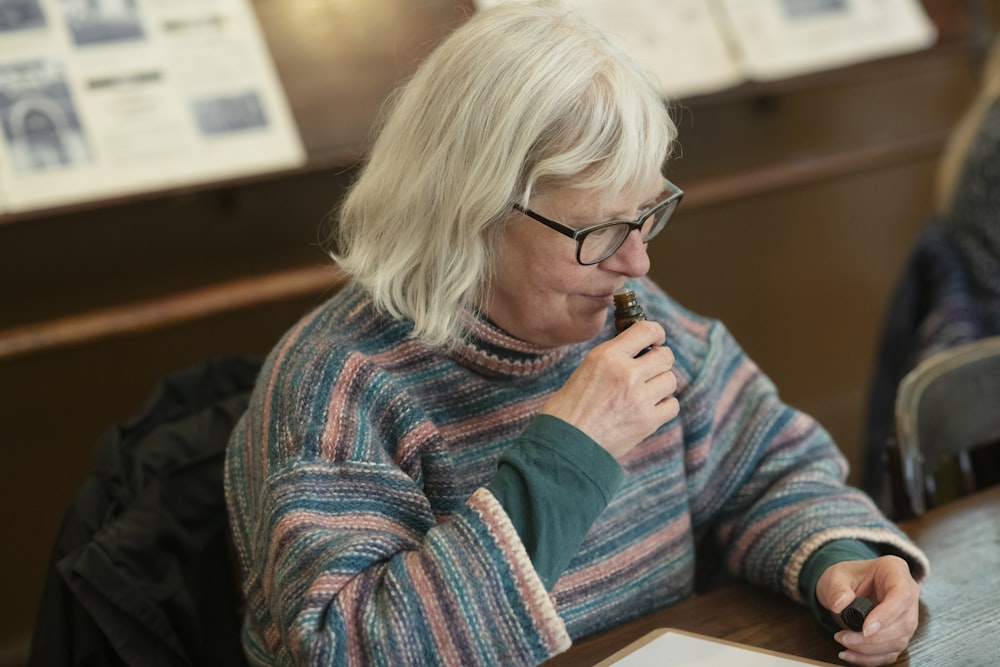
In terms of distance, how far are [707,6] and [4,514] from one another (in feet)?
6.94

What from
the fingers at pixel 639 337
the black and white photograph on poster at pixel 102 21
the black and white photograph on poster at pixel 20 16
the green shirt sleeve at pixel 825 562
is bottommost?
the green shirt sleeve at pixel 825 562

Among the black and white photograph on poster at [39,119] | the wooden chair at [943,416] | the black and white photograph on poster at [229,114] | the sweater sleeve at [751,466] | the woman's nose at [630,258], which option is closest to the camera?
the woman's nose at [630,258]

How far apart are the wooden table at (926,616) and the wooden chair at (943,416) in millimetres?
134

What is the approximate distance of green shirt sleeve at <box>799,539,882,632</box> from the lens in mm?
1161

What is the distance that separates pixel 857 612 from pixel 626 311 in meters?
0.40

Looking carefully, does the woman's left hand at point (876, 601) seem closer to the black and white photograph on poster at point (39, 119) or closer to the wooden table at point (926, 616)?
the wooden table at point (926, 616)

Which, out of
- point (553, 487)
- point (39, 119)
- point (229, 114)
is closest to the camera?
point (553, 487)

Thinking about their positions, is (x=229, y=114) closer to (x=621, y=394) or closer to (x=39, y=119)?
(x=39, y=119)

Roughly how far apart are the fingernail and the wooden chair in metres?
0.44

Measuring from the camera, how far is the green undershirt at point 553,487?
101 cm

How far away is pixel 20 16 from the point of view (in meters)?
2.14

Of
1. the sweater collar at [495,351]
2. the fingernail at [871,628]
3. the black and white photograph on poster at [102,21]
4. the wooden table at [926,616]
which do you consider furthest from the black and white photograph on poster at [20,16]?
the fingernail at [871,628]

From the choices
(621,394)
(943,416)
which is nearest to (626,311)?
(621,394)

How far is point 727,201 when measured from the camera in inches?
116
